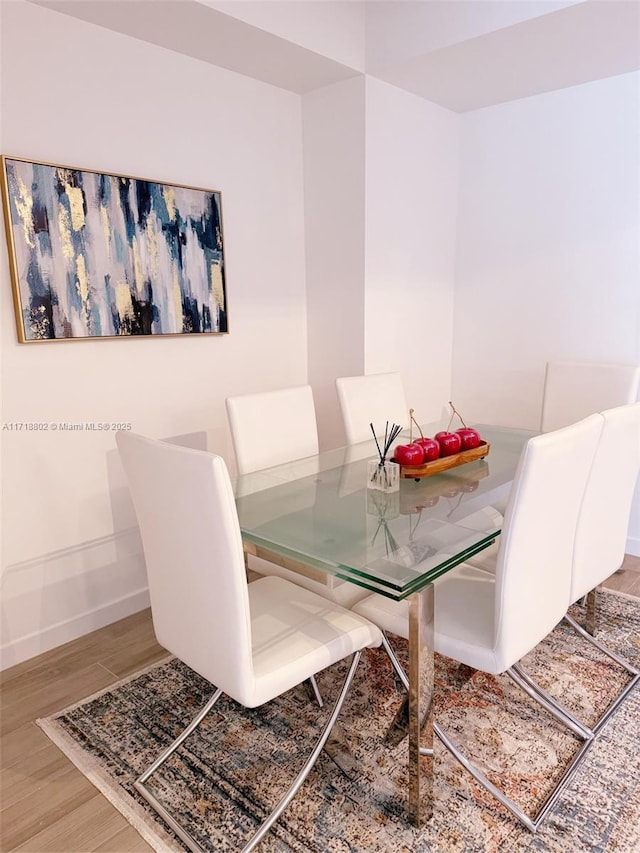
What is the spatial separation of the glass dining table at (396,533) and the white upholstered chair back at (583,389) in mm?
987

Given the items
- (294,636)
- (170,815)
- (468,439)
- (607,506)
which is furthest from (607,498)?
(170,815)

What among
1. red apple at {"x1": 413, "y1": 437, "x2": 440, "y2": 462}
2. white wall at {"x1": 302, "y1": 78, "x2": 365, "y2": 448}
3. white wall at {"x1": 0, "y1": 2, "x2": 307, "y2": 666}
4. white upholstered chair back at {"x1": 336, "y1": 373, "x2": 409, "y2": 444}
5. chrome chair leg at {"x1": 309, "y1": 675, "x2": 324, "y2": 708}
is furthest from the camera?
white wall at {"x1": 302, "y1": 78, "x2": 365, "y2": 448}

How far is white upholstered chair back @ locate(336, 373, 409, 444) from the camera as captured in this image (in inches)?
110

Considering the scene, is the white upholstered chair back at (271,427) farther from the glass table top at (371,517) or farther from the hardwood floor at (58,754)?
the hardwood floor at (58,754)

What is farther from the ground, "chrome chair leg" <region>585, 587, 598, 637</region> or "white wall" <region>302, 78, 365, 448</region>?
"white wall" <region>302, 78, 365, 448</region>

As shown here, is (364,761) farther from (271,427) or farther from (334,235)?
(334,235)

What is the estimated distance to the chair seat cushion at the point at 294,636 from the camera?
155cm

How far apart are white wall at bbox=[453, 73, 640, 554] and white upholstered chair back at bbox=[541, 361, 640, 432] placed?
1.08 ft

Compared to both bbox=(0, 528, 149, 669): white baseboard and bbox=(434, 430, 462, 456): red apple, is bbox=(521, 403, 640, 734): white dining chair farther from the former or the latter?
bbox=(0, 528, 149, 669): white baseboard

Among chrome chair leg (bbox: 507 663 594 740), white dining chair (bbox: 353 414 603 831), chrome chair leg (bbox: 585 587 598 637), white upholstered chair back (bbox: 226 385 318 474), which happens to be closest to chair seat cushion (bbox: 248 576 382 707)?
white dining chair (bbox: 353 414 603 831)

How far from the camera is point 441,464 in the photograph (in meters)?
2.22

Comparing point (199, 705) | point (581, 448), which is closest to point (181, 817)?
point (199, 705)

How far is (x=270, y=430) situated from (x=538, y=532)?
125cm

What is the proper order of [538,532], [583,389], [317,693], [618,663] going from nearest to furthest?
[538,532] < [317,693] < [618,663] < [583,389]
